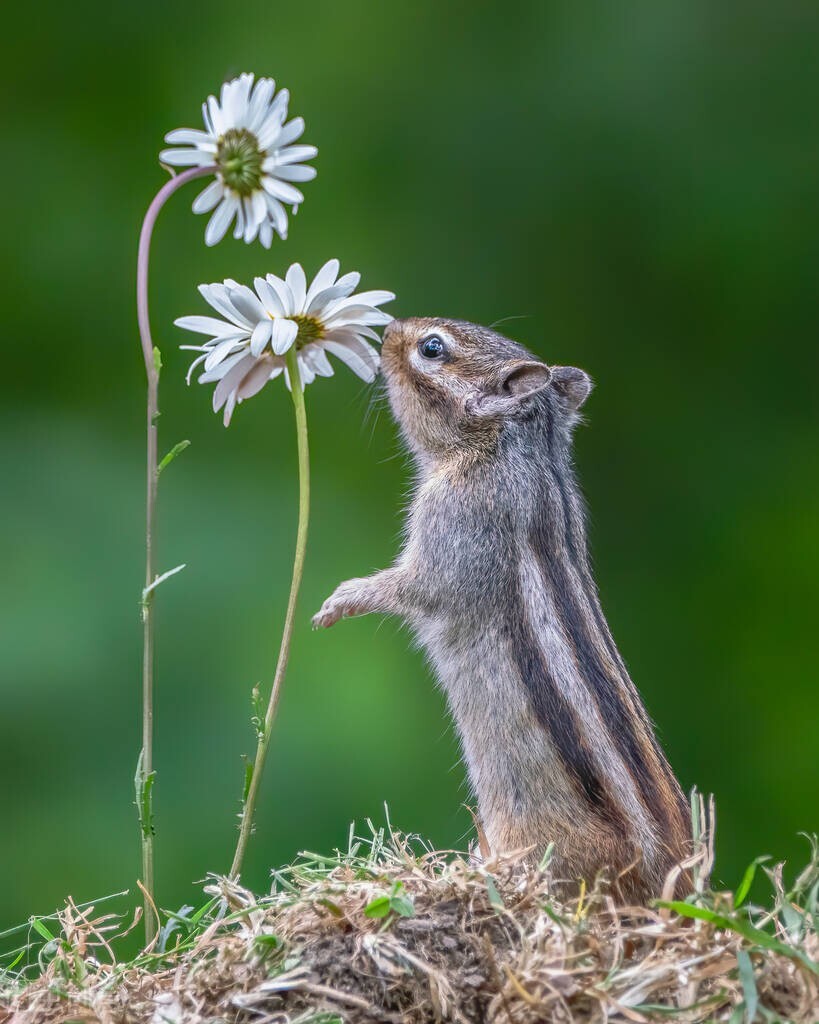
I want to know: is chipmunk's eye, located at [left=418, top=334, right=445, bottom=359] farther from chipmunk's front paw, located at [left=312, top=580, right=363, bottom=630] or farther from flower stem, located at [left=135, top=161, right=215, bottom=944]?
flower stem, located at [left=135, top=161, right=215, bottom=944]

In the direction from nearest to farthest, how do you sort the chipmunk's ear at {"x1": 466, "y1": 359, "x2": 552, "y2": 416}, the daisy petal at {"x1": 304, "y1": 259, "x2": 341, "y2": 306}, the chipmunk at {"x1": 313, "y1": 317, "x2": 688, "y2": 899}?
the daisy petal at {"x1": 304, "y1": 259, "x2": 341, "y2": 306} < the chipmunk at {"x1": 313, "y1": 317, "x2": 688, "y2": 899} < the chipmunk's ear at {"x1": 466, "y1": 359, "x2": 552, "y2": 416}

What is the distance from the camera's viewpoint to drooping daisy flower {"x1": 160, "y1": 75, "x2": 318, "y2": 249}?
1.61 metres

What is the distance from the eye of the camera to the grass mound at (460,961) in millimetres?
1214

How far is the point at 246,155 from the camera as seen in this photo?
164cm

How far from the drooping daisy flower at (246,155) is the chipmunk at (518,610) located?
2.21ft

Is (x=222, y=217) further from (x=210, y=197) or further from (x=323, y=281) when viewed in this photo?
(x=323, y=281)

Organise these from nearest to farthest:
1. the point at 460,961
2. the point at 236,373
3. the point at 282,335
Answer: the point at 460,961, the point at 282,335, the point at 236,373

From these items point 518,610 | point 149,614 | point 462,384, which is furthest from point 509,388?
point 149,614

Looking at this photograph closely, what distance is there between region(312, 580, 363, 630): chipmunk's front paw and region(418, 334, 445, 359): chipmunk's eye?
483 mm

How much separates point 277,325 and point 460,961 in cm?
81

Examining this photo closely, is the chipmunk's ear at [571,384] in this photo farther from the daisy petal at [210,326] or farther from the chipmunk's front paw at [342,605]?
the daisy petal at [210,326]

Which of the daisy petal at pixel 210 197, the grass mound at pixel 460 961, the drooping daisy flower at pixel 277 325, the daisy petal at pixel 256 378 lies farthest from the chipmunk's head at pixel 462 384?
the grass mound at pixel 460 961

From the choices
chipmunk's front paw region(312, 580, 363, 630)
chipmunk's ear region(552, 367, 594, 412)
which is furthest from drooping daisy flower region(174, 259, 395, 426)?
chipmunk's ear region(552, 367, 594, 412)

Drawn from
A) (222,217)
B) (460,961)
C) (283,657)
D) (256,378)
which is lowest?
(460,961)
